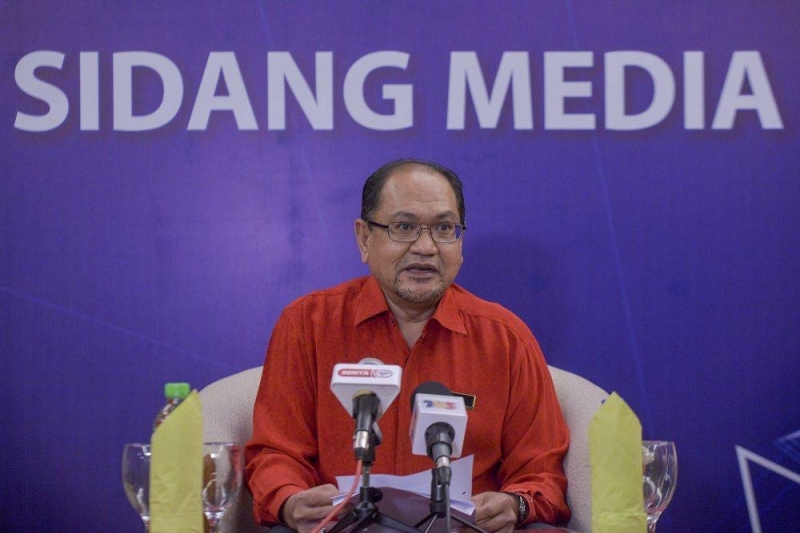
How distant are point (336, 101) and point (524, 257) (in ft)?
2.95

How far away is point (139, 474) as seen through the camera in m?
2.11

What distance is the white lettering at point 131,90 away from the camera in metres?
3.42

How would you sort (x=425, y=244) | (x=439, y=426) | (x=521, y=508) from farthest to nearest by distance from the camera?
(x=425, y=244)
(x=521, y=508)
(x=439, y=426)


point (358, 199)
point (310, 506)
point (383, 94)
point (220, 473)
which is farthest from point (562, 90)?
point (220, 473)

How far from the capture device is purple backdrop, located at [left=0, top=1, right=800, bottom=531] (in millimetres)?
3420

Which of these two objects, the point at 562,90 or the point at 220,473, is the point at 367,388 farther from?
the point at 562,90

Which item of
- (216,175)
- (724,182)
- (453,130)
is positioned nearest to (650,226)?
(724,182)

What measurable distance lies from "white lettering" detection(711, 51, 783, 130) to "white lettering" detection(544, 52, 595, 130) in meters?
0.49

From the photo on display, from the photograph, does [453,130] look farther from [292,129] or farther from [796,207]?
[796,207]

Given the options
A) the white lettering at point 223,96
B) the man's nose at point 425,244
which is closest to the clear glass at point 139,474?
the man's nose at point 425,244

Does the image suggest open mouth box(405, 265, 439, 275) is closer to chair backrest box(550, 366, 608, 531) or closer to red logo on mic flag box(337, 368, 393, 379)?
chair backrest box(550, 366, 608, 531)

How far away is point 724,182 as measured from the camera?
3445 millimetres

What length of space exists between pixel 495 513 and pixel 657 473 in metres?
0.42

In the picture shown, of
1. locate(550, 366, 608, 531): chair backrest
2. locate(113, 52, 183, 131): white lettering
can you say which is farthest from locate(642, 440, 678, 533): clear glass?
locate(113, 52, 183, 131): white lettering
